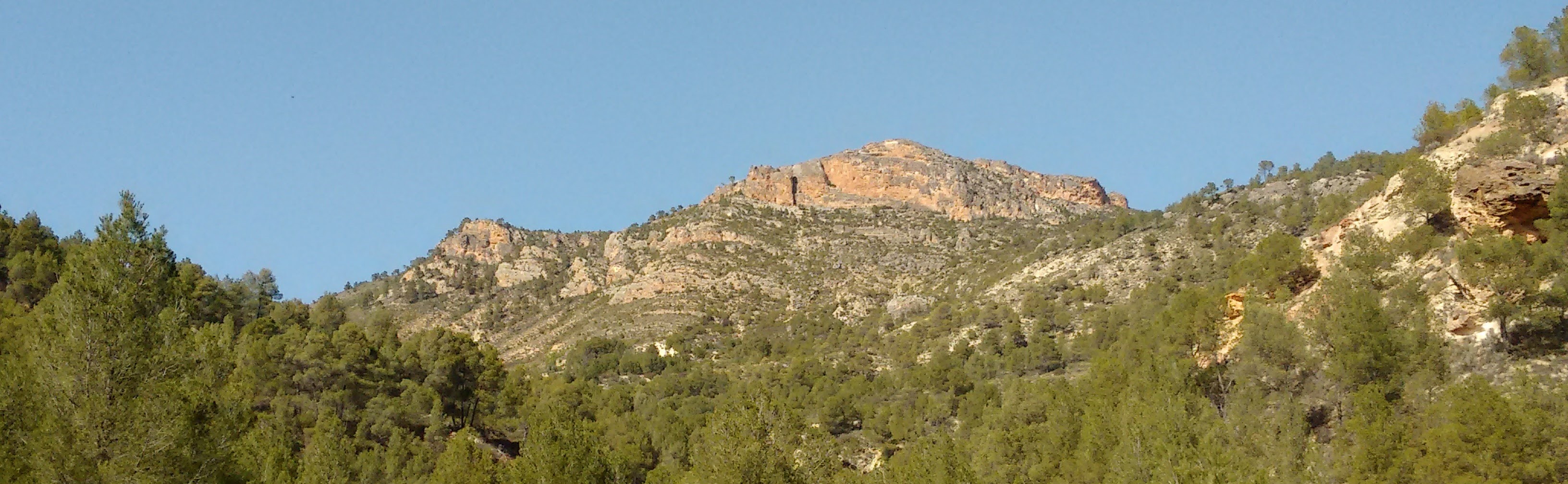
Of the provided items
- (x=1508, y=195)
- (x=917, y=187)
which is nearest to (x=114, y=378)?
(x=1508, y=195)

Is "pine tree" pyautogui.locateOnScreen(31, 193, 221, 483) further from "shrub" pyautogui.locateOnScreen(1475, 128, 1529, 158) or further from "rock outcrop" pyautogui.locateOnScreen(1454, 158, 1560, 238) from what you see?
"shrub" pyautogui.locateOnScreen(1475, 128, 1529, 158)

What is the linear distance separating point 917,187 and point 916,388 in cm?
6161

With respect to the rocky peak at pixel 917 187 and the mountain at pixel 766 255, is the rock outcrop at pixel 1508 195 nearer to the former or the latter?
the mountain at pixel 766 255

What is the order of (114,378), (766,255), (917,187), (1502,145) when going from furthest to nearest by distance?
(917,187), (766,255), (1502,145), (114,378)

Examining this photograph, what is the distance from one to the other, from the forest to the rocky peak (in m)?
44.6

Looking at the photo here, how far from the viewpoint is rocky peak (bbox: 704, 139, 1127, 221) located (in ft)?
397

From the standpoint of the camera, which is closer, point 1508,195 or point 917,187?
point 1508,195

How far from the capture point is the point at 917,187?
409 ft

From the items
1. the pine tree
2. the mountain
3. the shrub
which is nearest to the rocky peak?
the mountain

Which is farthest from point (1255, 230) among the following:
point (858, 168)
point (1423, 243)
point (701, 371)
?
point (858, 168)

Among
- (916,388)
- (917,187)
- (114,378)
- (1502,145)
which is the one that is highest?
(917,187)

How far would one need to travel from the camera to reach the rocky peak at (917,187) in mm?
121125

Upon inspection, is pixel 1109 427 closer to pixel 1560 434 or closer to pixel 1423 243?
pixel 1560 434

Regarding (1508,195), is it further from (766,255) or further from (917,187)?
(917,187)
